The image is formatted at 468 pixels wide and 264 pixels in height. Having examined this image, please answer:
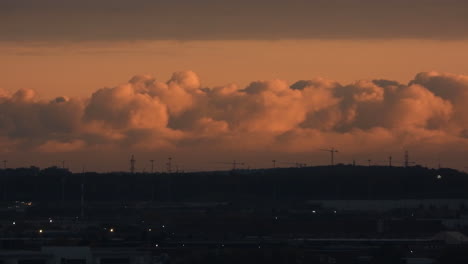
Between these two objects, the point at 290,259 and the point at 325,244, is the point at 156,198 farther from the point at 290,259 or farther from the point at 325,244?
the point at 290,259

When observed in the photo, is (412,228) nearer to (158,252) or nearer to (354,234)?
(354,234)

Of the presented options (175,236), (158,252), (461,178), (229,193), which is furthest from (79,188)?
(158,252)

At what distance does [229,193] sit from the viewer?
617 ft

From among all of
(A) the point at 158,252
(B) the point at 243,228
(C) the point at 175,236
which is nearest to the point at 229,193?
(B) the point at 243,228

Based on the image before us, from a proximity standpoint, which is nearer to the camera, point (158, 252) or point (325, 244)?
point (158, 252)

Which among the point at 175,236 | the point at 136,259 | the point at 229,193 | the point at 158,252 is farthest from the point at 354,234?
the point at 229,193

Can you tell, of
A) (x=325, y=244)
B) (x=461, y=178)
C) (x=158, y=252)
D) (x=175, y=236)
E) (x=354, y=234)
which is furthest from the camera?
(x=461, y=178)

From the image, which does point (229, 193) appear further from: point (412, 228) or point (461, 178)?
point (412, 228)

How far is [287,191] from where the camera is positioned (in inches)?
7470

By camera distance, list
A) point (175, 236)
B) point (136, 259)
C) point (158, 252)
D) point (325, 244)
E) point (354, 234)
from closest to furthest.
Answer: point (136, 259)
point (158, 252)
point (325, 244)
point (175, 236)
point (354, 234)

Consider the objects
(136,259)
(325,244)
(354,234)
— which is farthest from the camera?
(354,234)

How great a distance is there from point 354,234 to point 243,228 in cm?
1131

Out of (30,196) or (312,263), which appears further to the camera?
(30,196)

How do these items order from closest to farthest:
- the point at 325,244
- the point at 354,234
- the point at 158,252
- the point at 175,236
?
1. the point at 158,252
2. the point at 325,244
3. the point at 175,236
4. the point at 354,234
